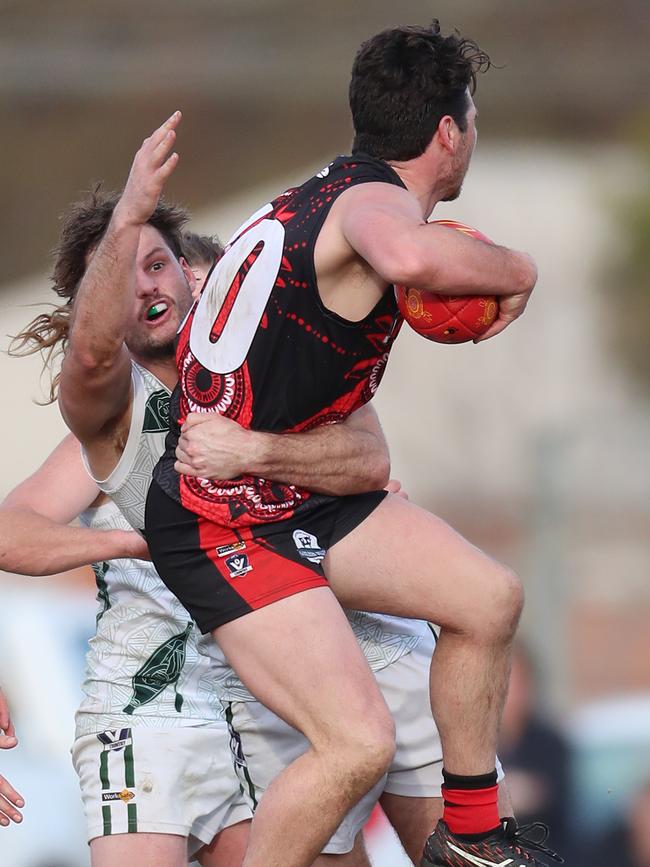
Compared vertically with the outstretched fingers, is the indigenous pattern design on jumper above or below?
above

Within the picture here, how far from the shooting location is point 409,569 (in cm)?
279

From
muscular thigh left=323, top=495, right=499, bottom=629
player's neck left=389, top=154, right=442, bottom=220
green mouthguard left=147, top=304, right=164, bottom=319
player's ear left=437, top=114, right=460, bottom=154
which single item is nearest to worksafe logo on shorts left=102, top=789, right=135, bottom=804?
muscular thigh left=323, top=495, right=499, bottom=629

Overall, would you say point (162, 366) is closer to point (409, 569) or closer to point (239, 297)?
point (239, 297)

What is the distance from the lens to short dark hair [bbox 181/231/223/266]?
3.91 m

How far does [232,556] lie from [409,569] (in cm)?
39

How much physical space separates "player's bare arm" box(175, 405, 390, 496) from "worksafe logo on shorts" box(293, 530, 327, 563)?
4.5 inches

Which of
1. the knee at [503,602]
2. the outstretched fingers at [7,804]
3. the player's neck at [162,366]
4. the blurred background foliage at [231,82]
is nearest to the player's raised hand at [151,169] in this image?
the player's neck at [162,366]

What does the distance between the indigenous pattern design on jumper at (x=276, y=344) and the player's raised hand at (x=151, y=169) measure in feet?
0.69

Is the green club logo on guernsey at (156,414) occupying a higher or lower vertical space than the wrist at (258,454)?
higher

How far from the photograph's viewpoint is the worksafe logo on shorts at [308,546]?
276 cm

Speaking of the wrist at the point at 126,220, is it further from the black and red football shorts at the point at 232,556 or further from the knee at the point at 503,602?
the knee at the point at 503,602

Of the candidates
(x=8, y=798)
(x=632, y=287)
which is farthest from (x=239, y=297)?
(x=632, y=287)

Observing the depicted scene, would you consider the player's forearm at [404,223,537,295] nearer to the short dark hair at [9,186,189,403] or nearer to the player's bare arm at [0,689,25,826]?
the short dark hair at [9,186,189,403]

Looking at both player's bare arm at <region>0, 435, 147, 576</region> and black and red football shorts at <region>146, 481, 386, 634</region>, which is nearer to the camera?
black and red football shorts at <region>146, 481, 386, 634</region>
